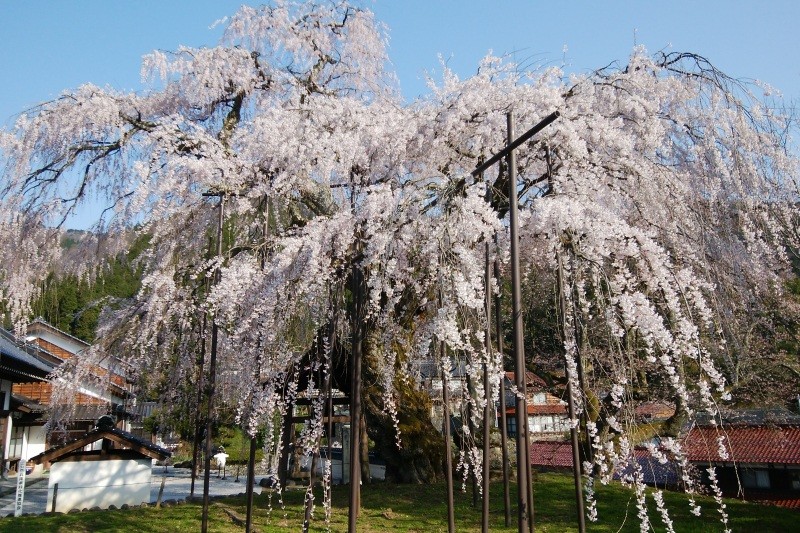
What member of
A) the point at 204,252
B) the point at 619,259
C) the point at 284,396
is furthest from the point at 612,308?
the point at 204,252

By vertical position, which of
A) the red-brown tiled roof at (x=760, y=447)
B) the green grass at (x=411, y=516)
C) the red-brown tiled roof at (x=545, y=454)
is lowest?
the red-brown tiled roof at (x=545, y=454)

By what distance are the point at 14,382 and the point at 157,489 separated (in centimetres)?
580

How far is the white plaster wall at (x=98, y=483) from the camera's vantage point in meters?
10.6

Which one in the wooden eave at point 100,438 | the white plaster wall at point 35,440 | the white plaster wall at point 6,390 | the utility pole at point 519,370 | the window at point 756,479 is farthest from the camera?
the white plaster wall at point 35,440

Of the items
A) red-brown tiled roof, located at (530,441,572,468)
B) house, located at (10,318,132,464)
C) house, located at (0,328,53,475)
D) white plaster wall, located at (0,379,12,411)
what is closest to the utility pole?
house, located at (10,318,132,464)

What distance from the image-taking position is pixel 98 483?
424 inches

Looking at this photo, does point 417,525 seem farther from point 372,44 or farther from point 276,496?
point 372,44

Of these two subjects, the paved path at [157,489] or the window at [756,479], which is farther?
the window at [756,479]

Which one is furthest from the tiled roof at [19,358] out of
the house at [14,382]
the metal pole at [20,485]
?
the metal pole at [20,485]

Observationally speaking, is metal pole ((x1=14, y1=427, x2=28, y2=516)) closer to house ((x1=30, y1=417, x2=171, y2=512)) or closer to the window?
house ((x1=30, y1=417, x2=171, y2=512))

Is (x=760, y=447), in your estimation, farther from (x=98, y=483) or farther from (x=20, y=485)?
(x=20, y=485)

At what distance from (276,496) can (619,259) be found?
7551 millimetres

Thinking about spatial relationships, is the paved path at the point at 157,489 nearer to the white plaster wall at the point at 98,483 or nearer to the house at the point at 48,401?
the white plaster wall at the point at 98,483

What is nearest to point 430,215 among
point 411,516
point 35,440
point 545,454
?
point 411,516
